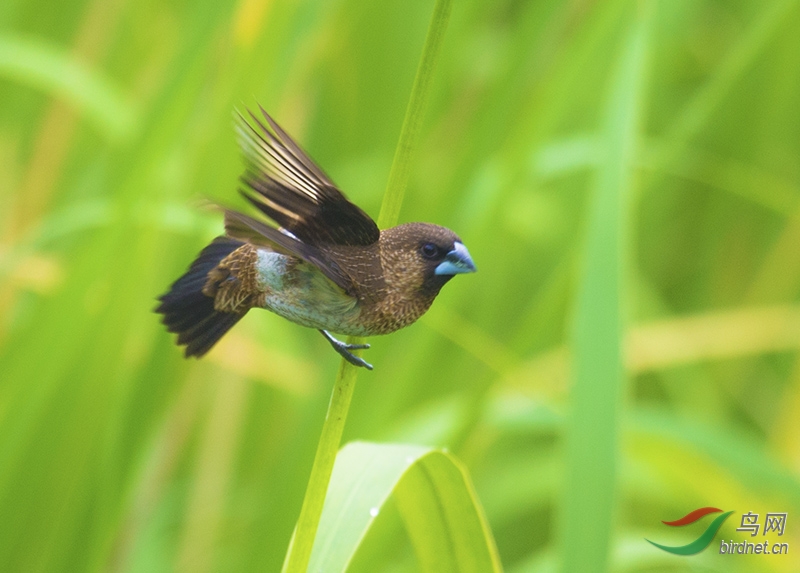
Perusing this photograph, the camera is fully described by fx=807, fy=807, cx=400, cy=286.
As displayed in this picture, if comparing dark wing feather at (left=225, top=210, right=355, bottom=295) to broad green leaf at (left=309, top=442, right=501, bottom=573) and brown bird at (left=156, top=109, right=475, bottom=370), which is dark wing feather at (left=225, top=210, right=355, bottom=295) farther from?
broad green leaf at (left=309, top=442, right=501, bottom=573)

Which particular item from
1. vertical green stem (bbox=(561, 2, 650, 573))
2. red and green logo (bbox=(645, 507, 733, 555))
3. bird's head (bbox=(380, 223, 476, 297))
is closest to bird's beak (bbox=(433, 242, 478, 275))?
bird's head (bbox=(380, 223, 476, 297))

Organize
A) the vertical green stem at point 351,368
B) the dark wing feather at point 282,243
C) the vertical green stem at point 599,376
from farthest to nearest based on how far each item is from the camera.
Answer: the vertical green stem at point 599,376
the vertical green stem at point 351,368
the dark wing feather at point 282,243

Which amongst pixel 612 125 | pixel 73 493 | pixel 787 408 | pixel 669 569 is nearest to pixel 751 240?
pixel 787 408

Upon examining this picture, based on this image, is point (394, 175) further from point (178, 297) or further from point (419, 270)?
point (178, 297)

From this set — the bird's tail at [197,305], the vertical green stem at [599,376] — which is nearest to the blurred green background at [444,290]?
the vertical green stem at [599,376]

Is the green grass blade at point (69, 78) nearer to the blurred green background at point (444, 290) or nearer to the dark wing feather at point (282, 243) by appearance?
the blurred green background at point (444, 290)
